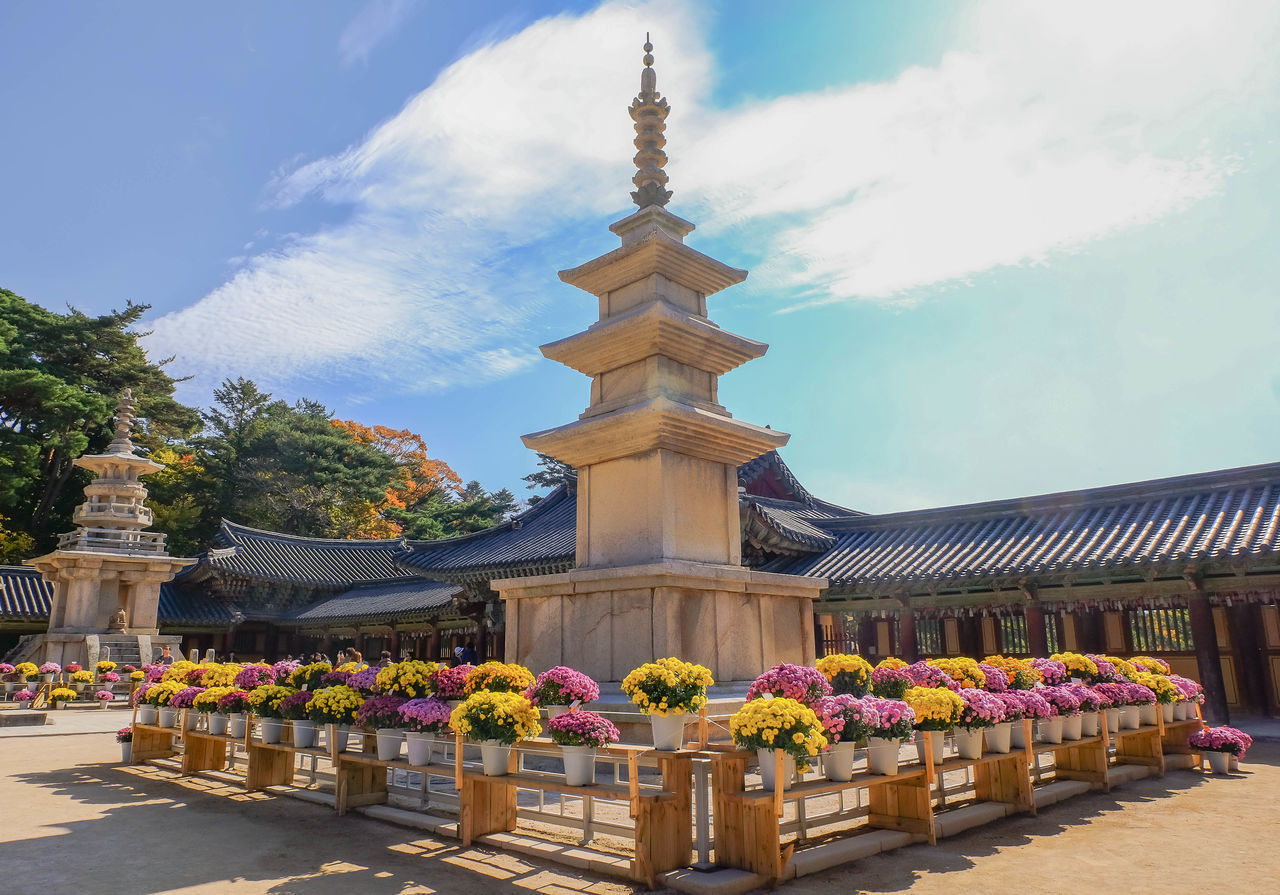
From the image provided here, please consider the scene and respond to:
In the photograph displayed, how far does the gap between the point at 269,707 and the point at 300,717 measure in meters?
0.50

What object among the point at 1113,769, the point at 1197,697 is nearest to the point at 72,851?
the point at 1113,769

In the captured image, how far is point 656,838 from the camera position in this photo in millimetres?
5730

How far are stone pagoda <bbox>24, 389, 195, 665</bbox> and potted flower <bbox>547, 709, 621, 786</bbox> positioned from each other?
1179 inches

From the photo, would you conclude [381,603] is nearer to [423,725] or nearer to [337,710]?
[337,710]

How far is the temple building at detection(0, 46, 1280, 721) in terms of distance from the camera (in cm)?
1020

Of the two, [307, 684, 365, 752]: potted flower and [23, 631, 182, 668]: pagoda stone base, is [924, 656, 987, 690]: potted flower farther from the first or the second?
[23, 631, 182, 668]: pagoda stone base

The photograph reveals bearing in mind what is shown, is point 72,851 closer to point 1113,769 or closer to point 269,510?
point 1113,769

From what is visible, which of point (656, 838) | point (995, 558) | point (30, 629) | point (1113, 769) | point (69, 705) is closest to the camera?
point (656, 838)

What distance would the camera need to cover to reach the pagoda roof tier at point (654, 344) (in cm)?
1088

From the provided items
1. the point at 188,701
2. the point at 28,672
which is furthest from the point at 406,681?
the point at 28,672

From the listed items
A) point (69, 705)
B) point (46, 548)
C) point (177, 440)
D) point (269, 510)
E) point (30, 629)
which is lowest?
point (69, 705)

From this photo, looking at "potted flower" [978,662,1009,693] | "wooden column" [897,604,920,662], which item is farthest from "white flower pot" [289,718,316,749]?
"wooden column" [897,604,920,662]

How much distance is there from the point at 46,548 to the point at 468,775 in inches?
1845

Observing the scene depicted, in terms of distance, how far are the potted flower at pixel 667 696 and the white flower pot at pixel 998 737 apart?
301cm
